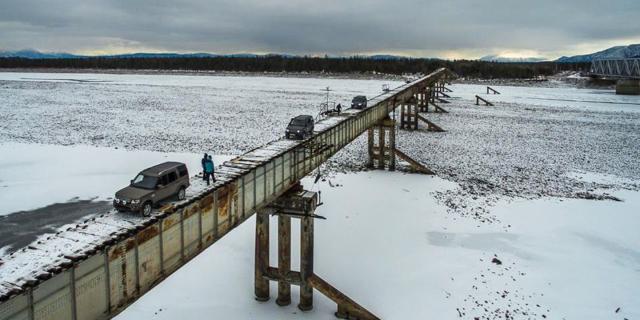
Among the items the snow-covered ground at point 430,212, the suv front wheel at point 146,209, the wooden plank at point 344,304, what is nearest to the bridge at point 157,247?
the wooden plank at point 344,304

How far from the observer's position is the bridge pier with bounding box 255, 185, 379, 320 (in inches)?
744

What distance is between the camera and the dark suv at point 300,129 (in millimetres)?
24625

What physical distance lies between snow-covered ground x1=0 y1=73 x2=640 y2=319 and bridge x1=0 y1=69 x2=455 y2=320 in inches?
107

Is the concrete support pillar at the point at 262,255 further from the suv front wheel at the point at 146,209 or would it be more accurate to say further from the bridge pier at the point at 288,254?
the suv front wheel at the point at 146,209

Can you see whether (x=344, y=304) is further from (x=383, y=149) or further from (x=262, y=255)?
(x=383, y=149)

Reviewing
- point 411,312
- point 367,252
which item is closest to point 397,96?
point 367,252

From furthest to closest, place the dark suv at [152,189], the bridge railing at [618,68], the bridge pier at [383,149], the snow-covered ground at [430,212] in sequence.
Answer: the bridge railing at [618,68] < the bridge pier at [383,149] < the snow-covered ground at [430,212] < the dark suv at [152,189]

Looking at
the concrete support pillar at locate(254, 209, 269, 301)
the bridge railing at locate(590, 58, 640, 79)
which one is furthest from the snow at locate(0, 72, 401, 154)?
the bridge railing at locate(590, 58, 640, 79)

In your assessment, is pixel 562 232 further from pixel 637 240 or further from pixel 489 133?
pixel 489 133

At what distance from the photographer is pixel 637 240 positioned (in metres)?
26.0

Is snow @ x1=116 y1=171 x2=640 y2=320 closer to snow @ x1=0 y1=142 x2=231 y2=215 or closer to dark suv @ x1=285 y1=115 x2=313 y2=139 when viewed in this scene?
dark suv @ x1=285 y1=115 x2=313 y2=139

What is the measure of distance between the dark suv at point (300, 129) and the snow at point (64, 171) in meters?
13.3

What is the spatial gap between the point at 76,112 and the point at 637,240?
7243cm

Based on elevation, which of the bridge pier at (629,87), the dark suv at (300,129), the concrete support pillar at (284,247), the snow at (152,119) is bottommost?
the concrete support pillar at (284,247)
